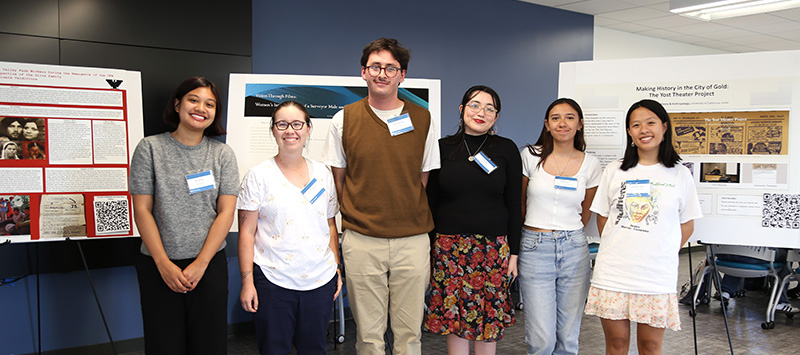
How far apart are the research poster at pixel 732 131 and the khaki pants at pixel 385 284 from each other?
143 cm

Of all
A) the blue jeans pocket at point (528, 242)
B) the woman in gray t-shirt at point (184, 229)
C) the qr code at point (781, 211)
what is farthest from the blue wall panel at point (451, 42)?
the qr code at point (781, 211)

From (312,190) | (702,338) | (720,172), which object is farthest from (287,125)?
(702,338)

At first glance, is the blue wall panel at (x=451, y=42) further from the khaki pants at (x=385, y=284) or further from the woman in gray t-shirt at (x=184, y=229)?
the khaki pants at (x=385, y=284)

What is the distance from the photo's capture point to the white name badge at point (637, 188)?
7.90 ft

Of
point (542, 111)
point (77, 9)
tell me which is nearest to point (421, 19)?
point (542, 111)

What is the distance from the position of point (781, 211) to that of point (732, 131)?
481 mm

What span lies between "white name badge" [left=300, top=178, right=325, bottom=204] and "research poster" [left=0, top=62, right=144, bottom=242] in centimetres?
133

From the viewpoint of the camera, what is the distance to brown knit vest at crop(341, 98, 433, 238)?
7.35 feet

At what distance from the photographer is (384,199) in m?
2.24

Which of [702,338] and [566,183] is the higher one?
[566,183]

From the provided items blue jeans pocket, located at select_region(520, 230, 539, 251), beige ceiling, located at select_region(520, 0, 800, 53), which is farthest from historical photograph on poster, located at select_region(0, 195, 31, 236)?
beige ceiling, located at select_region(520, 0, 800, 53)

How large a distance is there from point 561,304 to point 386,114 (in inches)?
48.4

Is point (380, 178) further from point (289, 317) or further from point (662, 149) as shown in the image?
point (662, 149)

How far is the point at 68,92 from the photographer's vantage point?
9.16 feet
